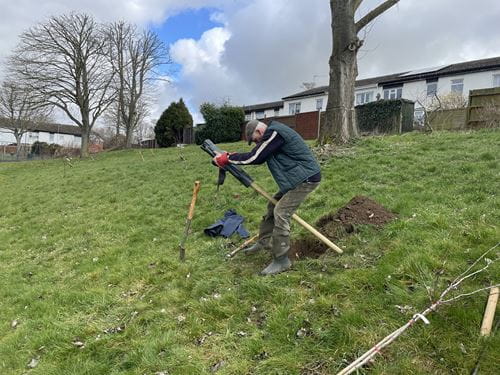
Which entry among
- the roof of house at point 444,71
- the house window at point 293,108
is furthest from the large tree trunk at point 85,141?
the roof of house at point 444,71

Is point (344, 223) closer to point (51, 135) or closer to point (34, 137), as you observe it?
point (34, 137)

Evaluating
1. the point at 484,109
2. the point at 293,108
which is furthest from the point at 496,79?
the point at 484,109

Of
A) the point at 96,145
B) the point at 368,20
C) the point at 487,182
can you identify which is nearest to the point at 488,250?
the point at 487,182

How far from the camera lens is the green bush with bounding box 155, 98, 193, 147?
32.5 metres

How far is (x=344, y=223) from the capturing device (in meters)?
5.80

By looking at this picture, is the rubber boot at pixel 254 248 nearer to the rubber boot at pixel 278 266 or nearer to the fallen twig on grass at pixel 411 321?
the rubber boot at pixel 278 266

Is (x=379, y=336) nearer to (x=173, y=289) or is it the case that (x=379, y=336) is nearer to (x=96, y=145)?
(x=173, y=289)

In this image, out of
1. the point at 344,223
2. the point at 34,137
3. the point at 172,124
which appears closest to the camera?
the point at 344,223

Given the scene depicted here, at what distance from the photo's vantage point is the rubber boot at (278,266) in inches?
198

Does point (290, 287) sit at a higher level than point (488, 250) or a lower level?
lower

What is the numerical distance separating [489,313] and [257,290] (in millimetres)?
2361

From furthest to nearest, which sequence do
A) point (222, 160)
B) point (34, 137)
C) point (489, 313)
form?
point (34, 137)
point (222, 160)
point (489, 313)

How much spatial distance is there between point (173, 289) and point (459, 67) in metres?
37.2

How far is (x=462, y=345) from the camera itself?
321 cm
